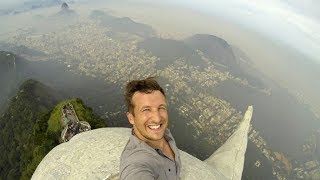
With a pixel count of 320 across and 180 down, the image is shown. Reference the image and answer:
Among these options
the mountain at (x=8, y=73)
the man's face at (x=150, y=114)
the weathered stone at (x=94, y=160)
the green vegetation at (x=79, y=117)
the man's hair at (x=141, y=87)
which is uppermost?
the man's hair at (x=141, y=87)

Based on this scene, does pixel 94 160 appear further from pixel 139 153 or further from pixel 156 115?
pixel 156 115

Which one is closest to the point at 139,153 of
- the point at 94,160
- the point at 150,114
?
the point at 150,114

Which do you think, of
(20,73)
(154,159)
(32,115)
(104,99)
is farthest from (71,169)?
(20,73)

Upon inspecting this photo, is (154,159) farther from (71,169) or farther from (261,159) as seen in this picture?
(261,159)

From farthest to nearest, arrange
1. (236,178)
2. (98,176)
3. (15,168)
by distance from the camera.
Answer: (15,168), (236,178), (98,176)

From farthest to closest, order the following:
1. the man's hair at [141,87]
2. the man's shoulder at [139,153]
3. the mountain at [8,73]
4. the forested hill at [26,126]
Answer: the mountain at [8,73] < the forested hill at [26,126] < the man's hair at [141,87] < the man's shoulder at [139,153]

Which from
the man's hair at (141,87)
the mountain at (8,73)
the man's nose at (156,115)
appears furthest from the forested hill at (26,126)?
the mountain at (8,73)

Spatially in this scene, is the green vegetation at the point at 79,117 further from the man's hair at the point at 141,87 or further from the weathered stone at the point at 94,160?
the man's hair at the point at 141,87
